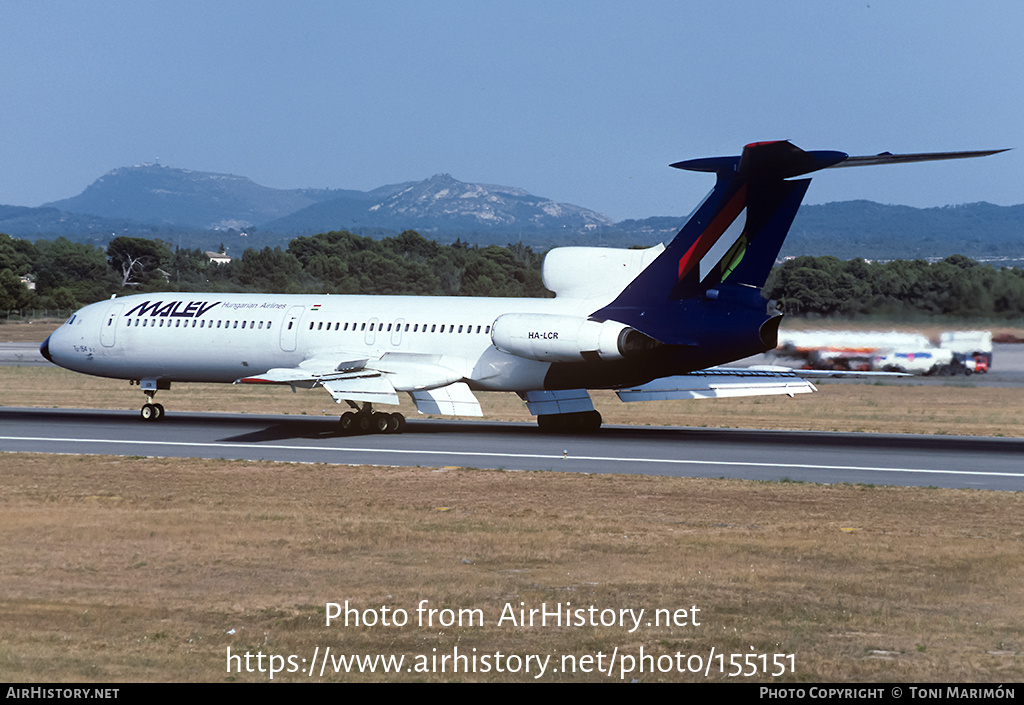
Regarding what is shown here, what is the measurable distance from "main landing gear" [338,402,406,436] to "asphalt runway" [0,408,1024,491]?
44 centimetres

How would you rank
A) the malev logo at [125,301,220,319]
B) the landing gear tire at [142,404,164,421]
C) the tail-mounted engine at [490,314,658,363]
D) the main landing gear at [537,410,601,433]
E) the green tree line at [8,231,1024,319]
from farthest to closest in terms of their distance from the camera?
1. the green tree line at [8,231,1024,319]
2. the malev logo at [125,301,220,319]
3. the landing gear tire at [142,404,164,421]
4. the main landing gear at [537,410,601,433]
5. the tail-mounted engine at [490,314,658,363]

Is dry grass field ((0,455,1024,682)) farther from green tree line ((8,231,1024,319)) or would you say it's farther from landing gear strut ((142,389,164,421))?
green tree line ((8,231,1024,319))

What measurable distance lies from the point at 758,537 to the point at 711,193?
12273mm

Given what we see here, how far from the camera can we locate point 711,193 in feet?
90.8

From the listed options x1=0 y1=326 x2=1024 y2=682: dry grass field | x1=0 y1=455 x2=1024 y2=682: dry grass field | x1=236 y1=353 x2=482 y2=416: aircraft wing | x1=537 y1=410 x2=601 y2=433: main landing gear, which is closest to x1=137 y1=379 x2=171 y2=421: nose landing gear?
x1=236 y1=353 x2=482 y2=416: aircraft wing

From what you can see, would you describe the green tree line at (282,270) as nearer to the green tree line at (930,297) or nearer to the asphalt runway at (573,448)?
the green tree line at (930,297)

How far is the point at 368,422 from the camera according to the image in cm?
3153

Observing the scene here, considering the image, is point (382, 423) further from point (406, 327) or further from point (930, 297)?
point (930, 297)

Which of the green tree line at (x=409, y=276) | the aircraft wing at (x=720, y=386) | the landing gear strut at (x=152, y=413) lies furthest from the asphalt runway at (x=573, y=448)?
the green tree line at (x=409, y=276)

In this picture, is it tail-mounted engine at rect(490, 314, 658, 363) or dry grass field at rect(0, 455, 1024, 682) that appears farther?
tail-mounted engine at rect(490, 314, 658, 363)

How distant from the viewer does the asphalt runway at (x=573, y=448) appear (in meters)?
24.7

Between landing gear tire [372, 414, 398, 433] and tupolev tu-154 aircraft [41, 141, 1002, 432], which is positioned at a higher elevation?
tupolev tu-154 aircraft [41, 141, 1002, 432]

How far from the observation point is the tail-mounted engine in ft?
93.8

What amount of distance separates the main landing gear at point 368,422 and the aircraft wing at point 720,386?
6.31m
